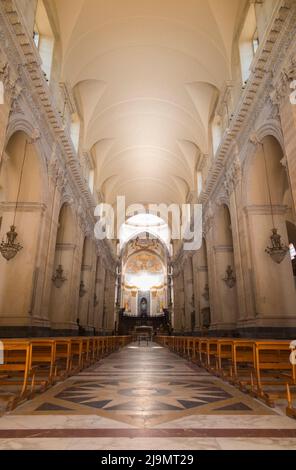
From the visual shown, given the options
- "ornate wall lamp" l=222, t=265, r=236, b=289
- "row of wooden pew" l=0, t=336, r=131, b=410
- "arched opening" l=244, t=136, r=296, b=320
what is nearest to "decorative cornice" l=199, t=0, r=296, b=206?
"arched opening" l=244, t=136, r=296, b=320

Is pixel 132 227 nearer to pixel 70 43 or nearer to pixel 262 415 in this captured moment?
pixel 70 43

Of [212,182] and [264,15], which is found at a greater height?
[264,15]

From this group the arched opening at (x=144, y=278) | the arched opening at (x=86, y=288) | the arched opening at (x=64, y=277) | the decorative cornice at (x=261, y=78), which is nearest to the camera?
the decorative cornice at (x=261, y=78)

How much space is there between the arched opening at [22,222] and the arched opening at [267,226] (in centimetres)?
685

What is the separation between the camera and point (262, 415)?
322 centimetres

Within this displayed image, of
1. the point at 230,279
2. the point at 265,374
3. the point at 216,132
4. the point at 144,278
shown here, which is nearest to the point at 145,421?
the point at 265,374

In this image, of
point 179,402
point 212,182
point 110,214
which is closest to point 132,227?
point 110,214

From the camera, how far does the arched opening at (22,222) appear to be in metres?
9.38

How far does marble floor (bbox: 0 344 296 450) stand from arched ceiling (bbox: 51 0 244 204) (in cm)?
1155

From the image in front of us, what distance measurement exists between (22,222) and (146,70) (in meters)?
9.02

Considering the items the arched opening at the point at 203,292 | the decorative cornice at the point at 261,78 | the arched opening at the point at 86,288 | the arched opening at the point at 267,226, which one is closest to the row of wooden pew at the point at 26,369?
the arched opening at the point at 267,226

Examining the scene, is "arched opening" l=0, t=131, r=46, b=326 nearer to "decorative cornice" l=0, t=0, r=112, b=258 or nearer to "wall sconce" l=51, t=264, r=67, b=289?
"decorative cornice" l=0, t=0, r=112, b=258

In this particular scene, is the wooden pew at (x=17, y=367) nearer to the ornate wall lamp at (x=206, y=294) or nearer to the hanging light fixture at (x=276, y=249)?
the hanging light fixture at (x=276, y=249)

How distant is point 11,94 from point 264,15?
23.1 ft
